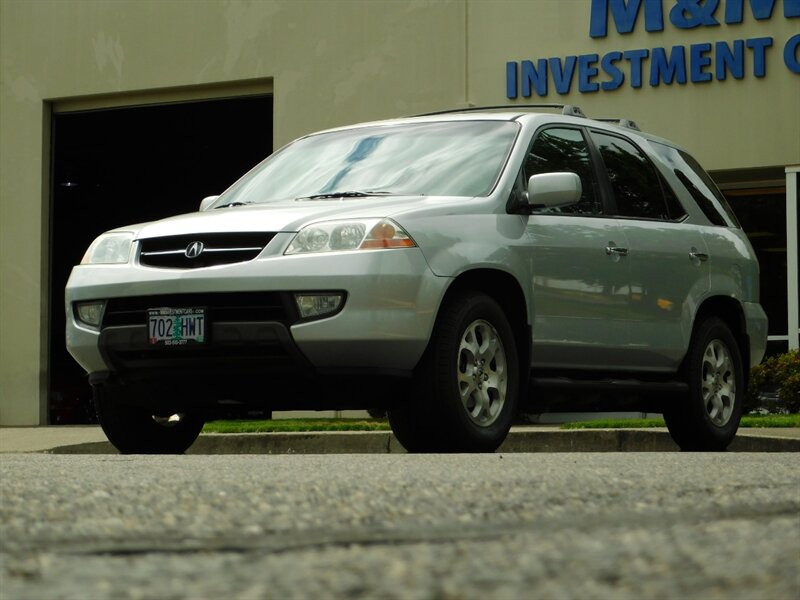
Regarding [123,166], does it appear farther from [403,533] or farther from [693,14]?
[403,533]

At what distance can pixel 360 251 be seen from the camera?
23.2 feet

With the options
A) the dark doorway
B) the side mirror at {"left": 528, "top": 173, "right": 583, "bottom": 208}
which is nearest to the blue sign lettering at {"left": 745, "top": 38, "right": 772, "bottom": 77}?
the dark doorway

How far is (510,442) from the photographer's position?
38.1 ft

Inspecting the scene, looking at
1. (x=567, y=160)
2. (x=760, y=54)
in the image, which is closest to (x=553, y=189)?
(x=567, y=160)

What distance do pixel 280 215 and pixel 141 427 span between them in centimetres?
173

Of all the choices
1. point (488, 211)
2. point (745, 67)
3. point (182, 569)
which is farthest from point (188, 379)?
point (745, 67)

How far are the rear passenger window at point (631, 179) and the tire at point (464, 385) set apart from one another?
156 cm

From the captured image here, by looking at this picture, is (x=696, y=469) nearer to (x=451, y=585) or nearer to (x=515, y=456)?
(x=515, y=456)

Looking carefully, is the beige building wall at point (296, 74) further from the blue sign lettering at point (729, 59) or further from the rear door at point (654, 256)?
the rear door at point (654, 256)

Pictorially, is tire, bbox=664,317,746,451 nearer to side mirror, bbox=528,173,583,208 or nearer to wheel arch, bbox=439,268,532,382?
wheel arch, bbox=439,268,532,382

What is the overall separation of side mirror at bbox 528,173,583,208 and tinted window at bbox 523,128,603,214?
1.29 ft

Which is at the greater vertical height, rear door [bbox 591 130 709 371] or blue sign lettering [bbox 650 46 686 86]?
blue sign lettering [bbox 650 46 686 86]

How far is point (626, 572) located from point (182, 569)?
0.77 m

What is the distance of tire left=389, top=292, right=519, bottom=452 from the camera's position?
717cm
